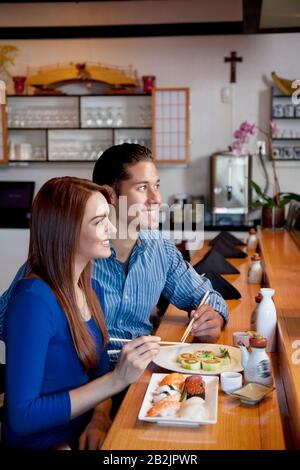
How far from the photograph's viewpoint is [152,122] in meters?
6.77

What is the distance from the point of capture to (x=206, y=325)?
235 centimetres

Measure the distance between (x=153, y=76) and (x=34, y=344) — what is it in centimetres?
576

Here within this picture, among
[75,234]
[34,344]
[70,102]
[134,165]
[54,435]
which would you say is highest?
[70,102]

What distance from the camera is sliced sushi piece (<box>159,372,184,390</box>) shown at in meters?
1.79

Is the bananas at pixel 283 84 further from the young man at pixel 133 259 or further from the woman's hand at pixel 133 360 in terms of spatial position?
the woman's hand at pixel 133 360

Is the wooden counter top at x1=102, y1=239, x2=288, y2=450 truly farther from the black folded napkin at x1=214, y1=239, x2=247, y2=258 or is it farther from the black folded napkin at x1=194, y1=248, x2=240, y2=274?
the black folded napkin at x1=214, y1=239, x2=247, y2=258

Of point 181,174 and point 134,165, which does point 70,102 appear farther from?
point 134,165

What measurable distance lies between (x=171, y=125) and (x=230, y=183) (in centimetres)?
92

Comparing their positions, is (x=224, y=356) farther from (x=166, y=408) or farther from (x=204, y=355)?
(x=166, y=408)

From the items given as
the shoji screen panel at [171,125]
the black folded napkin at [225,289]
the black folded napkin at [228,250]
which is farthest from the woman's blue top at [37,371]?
the shoji screen panel at [171,125]

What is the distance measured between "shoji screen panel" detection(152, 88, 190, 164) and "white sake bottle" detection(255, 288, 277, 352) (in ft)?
15.4

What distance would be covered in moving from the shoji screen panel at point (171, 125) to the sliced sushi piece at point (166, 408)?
17.3ft

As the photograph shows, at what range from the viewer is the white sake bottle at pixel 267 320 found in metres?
2.18
